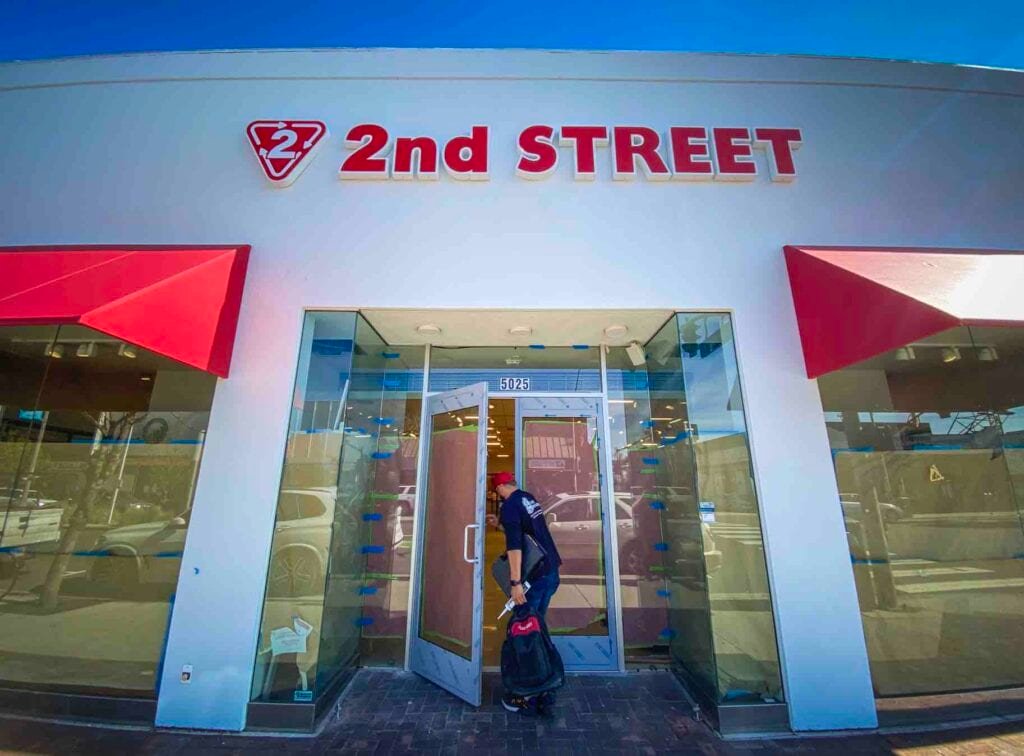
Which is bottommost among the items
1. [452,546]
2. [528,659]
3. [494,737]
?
[494,737]

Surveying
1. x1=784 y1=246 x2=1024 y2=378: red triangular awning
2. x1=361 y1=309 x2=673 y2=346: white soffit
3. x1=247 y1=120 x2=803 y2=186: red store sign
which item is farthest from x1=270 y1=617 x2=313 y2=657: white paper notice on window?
x1=784 y1=246 x2=1024 y2=378: red triangular awning

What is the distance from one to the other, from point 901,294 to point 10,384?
24.9ft

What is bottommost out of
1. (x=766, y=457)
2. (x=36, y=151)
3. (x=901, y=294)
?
(x=766, y=457)

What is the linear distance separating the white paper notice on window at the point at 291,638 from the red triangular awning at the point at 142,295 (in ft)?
6.66

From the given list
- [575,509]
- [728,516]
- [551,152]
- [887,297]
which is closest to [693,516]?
[728,516]

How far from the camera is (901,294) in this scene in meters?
2.48

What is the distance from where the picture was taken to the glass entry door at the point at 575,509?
3793 millimetres

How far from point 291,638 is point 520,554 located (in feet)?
6.02

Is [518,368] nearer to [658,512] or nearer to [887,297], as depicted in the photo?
[658,512]

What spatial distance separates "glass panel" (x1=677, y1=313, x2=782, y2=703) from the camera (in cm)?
304

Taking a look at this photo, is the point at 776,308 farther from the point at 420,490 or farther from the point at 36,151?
the point at 36,151

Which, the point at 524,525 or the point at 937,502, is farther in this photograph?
the point at 937,502

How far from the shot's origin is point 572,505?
13.4 feet

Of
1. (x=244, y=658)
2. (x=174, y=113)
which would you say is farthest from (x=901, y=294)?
(x=174, y=113)
